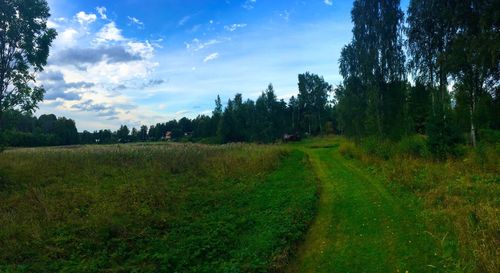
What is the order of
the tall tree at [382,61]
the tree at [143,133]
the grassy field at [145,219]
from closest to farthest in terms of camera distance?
1. the grassy field at [145,219]
2. the tall tree at [382,61]
3. the tree at [143,133]

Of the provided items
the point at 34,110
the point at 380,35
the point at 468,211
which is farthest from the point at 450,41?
the point at 34,110

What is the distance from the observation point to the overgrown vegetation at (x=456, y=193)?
21.0 feet

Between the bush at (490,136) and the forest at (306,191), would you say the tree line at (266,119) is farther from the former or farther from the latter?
the bush at (490,136)

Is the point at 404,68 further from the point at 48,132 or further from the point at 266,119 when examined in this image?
the point at 48,132

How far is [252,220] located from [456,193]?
718 cm

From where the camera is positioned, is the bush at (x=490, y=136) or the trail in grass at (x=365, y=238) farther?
the bush at (x=490, y=136)

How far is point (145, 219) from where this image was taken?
9.41m

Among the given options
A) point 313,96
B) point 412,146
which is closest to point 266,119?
point 313,96

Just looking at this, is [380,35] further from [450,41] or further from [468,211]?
[468,211]

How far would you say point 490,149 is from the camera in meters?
16.7

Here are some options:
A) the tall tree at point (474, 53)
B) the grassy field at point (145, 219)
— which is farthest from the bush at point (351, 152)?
the grassy field at point (145, 219)

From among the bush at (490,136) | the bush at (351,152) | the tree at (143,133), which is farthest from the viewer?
the tree at (143,133)

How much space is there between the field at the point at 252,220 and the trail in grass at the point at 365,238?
0.03m

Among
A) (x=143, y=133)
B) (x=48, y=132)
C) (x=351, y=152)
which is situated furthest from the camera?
(x=143, y=133)
